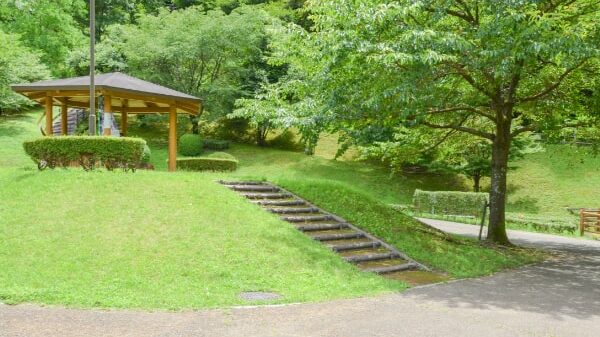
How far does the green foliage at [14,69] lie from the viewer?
27.2 metres

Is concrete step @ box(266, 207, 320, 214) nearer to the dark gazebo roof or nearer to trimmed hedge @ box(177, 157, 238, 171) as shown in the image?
the dark gazebo roof

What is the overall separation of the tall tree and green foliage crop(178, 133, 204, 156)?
16481mm

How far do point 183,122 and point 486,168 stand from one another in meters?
19.1

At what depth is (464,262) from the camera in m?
10.3

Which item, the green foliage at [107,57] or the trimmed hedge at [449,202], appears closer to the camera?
the trimmed hedge at [449,202]

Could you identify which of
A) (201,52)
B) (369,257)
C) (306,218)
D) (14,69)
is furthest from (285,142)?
(369,257)

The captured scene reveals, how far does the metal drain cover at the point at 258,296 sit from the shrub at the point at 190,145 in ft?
68.6

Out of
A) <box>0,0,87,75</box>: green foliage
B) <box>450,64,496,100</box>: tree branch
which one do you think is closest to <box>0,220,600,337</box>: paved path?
<box>450,64,496,100</box>: tree branch

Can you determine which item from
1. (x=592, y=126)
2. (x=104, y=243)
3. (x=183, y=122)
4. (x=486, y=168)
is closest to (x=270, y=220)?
(x=104, y=243)

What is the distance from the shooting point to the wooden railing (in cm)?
1870

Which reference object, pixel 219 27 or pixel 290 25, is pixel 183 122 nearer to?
pixel 219 27

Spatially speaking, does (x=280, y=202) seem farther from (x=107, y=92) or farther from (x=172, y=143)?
(x=107, y=92)

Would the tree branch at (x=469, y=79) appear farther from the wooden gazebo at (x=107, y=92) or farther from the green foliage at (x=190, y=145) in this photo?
the green foliage at (x=190, y=145)

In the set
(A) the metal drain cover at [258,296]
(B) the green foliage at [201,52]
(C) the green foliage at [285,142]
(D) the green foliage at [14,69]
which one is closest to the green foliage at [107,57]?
(B) the green foliage at [201,52]
